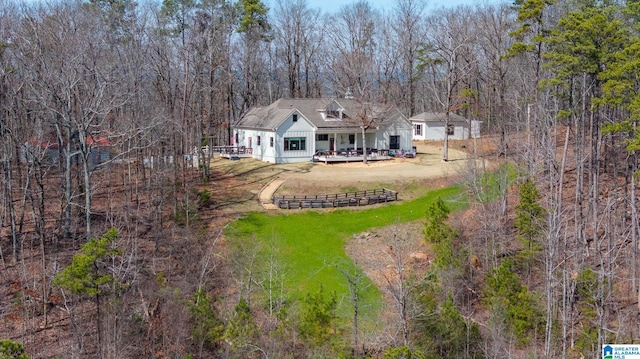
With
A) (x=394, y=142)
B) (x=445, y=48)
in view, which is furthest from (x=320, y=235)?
(x=445, y=48)

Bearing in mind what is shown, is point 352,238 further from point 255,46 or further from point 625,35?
point 255,46

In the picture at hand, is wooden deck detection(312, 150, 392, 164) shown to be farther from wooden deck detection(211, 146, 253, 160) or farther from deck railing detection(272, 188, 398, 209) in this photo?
deck railing detection(272, 188, 398, 209)

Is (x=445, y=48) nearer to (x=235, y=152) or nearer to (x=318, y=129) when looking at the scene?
(x=318, y=129)

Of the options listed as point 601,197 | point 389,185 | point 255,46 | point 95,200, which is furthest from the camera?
point 255,46

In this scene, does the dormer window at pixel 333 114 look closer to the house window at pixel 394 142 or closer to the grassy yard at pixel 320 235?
the house window at pixel 394 142

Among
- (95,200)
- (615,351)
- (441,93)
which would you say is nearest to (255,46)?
(441,93)

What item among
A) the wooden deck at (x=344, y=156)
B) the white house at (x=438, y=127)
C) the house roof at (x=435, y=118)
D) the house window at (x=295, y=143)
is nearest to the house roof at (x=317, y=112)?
Answer: the house window at (x=295, y=143)
